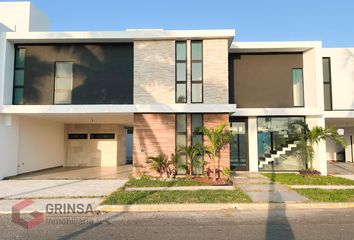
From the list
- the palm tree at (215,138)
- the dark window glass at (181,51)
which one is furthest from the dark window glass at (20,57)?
the palm tree at (215,138)

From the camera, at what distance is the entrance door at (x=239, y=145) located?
1605 cm

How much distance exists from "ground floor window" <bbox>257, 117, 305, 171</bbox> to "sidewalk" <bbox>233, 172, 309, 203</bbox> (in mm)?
2817

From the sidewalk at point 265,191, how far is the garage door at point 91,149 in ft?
33.4

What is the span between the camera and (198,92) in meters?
13.8

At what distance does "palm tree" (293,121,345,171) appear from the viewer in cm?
1423

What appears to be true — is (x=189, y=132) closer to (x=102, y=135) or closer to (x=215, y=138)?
(x=215, y=138)

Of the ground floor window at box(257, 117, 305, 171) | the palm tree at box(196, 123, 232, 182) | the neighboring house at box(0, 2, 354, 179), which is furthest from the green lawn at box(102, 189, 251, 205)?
the ground floor window at box(257, 117, 305, 171)

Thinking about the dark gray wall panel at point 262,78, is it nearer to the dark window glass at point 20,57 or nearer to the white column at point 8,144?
the dark window glass at point 20,57

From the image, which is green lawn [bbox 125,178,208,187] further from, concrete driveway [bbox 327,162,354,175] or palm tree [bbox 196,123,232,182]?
concrete driveway [bbox 327,162,354,175]

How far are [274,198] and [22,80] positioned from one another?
12.4m

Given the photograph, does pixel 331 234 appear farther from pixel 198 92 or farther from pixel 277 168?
pixel 277 168

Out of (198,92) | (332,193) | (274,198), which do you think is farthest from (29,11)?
(332,193)

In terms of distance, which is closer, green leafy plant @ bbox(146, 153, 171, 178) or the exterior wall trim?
green leafy plant @ bbox(146, 153, 171, 178)

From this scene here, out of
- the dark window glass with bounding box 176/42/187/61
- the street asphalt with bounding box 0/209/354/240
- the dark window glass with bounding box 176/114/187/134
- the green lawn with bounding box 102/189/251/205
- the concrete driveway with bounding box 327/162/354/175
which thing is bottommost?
the street asphalt with bounding box 0/209/354/240
